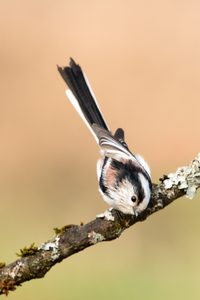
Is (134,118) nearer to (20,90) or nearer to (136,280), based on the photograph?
(20,90)

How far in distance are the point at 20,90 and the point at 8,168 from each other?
3.96 ft

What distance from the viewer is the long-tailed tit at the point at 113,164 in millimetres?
4125

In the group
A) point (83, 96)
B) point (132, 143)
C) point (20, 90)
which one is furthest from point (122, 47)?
point (83, 96)

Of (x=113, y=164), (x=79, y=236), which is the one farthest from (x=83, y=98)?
(x=79, y=236)

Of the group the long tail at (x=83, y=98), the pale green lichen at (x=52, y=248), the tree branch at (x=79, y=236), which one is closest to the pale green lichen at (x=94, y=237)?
the tree branch at (x=79, y=236)

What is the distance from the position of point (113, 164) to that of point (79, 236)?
507 mm

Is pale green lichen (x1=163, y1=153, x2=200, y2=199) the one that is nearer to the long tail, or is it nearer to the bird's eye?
the bird's eye

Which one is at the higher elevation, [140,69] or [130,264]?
[140,69]

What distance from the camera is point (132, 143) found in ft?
33.4

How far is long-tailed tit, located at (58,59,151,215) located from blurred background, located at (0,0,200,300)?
11.7ft

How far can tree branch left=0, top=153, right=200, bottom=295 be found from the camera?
154 inches

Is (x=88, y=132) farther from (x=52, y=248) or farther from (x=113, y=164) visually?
(x=52, y=248)

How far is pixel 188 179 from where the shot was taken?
4113mm

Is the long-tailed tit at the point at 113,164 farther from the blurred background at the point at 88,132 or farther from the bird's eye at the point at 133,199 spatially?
the blurred background at the point at 88,132
